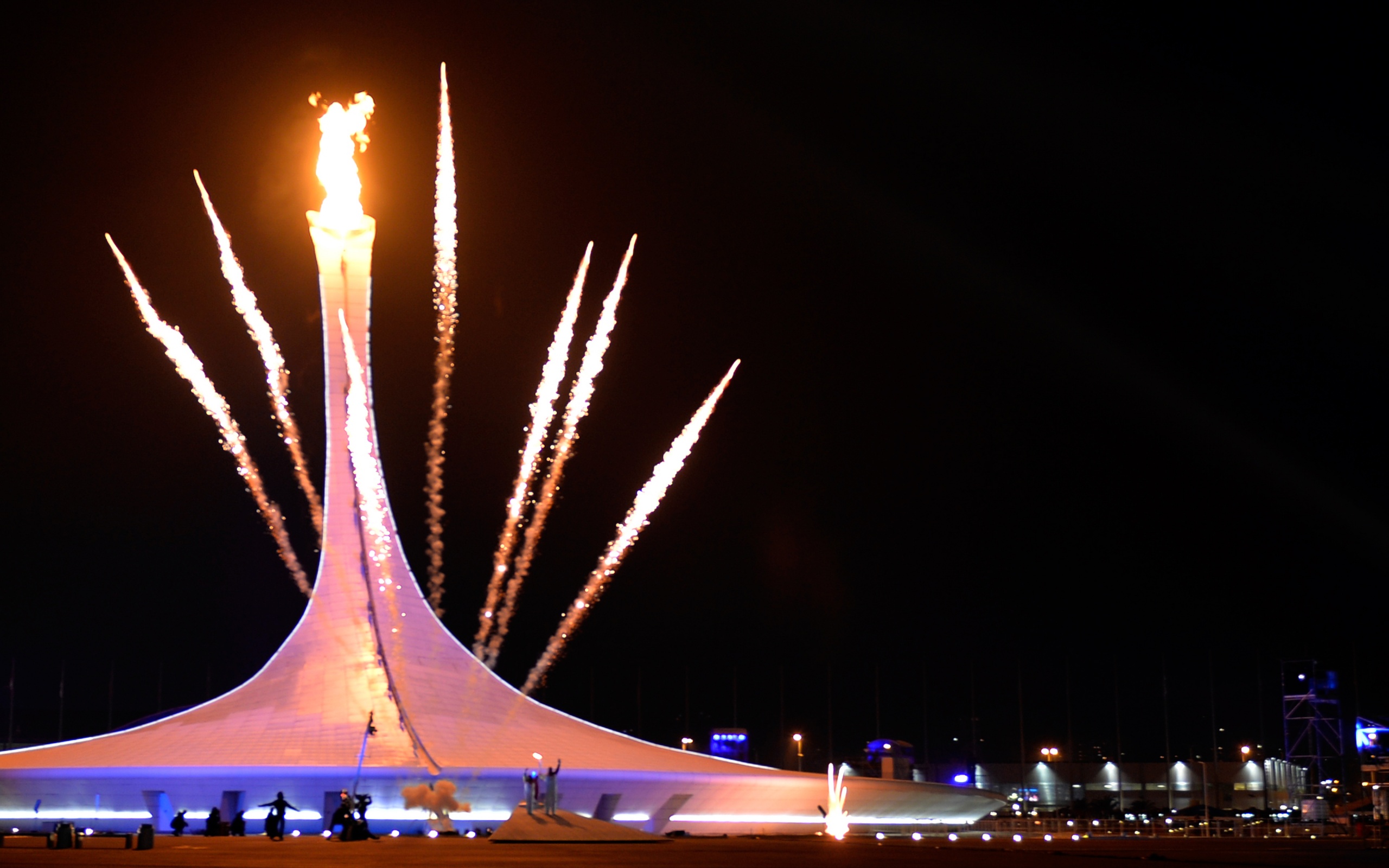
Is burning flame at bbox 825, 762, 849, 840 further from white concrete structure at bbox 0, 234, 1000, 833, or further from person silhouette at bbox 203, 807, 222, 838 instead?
person silhouette at bbox 203, 807, 222, 838

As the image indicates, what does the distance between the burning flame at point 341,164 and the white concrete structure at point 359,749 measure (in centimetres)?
111

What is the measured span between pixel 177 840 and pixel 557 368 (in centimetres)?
962

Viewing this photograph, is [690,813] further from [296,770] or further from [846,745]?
[846,745]

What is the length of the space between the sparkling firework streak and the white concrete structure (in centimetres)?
25

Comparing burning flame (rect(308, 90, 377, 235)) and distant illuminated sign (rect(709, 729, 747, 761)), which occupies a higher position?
burning flame (rect(308, 90, 377, 235))

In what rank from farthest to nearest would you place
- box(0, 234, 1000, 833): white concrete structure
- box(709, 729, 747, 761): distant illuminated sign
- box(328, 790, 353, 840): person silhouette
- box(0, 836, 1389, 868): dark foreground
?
box(709, 729, 747, 761): distant illuminated sign
box(0, 234, 1000, 833): white concrete structure
box(328, 790, 353, 840): person silhouette
box(0, 836, 1389, 868): dark foreground

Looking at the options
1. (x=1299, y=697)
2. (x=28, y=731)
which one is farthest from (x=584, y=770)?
(x=28, y=731)

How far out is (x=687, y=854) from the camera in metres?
15.9

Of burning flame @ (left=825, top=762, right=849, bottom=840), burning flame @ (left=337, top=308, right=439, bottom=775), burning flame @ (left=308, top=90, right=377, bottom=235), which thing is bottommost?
burning flame @ (left=825, top=762, right=849, bottom=840)

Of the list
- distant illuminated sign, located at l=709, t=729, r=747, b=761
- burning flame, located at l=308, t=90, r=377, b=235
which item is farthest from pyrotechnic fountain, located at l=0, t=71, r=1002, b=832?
distant illuminated sign, located at l=709, t=729, r=747, b=761

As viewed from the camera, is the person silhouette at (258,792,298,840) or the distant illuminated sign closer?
the person silhouette at (258,792,298,840)

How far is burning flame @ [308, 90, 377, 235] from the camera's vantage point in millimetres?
27750

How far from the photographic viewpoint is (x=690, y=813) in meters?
31.8

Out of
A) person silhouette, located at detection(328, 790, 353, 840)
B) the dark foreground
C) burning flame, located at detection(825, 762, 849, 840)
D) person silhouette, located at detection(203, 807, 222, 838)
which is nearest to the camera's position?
the dark foreground
